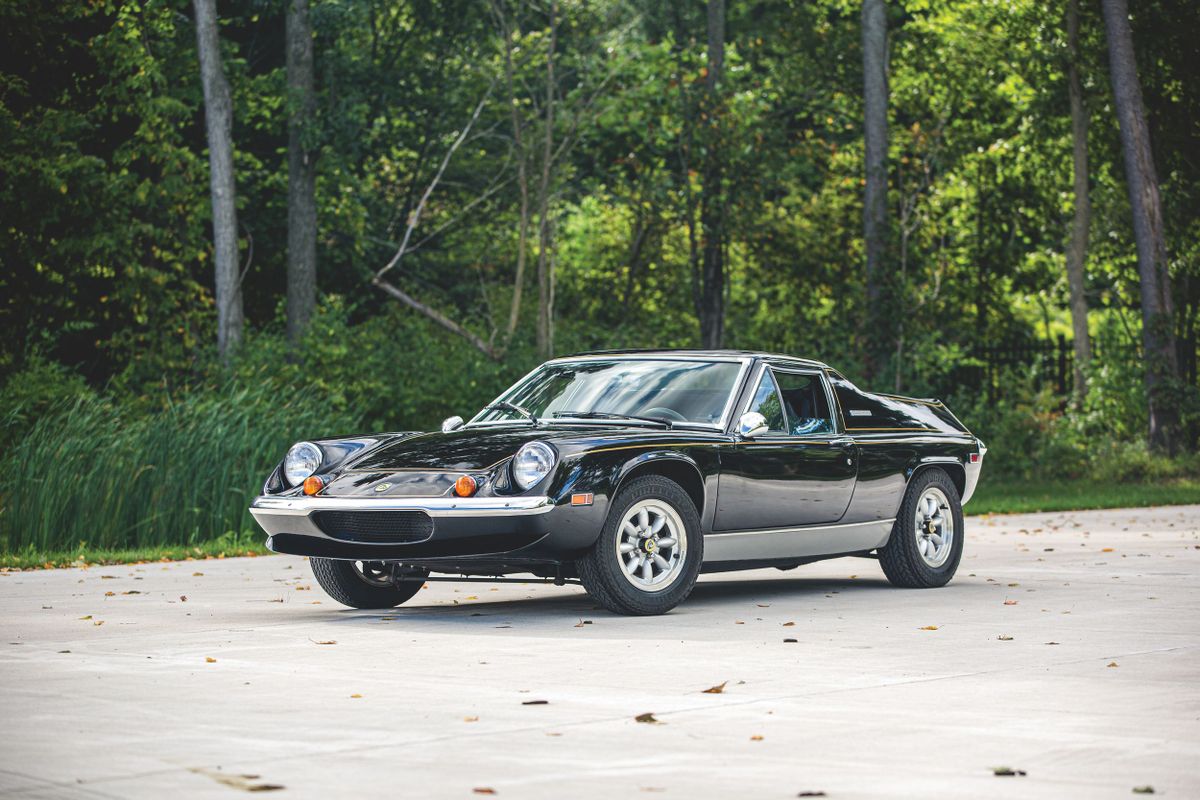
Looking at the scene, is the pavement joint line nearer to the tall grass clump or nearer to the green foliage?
the tall grass clump

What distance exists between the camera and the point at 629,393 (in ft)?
38.2

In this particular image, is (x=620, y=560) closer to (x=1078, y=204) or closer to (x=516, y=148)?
(x=516, y=148)

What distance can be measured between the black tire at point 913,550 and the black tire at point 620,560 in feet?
7.53

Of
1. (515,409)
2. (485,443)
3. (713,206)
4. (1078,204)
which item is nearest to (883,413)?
(515,409)

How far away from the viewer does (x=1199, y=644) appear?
9359mm

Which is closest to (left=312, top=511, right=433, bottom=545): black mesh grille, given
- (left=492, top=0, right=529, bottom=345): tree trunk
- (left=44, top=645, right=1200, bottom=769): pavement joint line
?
(left=44, top=645, right=1200, bottom=769): pavement joint line

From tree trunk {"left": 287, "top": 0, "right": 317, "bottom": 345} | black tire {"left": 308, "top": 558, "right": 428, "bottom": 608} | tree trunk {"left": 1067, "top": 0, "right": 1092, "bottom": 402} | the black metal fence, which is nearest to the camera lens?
black tire {"left": 308, "top": 558, "right": 428, "bottom": 608}

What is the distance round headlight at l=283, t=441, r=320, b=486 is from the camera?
11.1 meters

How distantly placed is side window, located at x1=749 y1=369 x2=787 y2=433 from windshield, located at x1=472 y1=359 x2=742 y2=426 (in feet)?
0.62

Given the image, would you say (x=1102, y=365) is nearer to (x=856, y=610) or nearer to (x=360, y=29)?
(x=360, y=29)

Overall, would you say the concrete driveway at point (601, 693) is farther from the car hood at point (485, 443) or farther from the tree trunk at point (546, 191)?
the tree trunk at point (546, 191)

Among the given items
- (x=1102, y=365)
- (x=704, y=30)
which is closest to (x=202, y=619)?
(x=1102, y=365)

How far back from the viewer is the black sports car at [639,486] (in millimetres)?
10156

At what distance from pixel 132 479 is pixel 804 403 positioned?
718 centimetres
